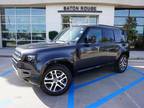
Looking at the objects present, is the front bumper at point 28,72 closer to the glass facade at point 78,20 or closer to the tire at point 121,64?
the tire at point 121,64

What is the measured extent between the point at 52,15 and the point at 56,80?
1284 cm

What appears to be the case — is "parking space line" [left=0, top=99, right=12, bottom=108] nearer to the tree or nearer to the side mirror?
the side mirror

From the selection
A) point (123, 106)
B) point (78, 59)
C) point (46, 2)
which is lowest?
point (123, 106)

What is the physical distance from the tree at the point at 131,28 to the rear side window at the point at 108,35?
11.9m

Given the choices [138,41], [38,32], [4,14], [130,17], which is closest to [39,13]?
[38,32]

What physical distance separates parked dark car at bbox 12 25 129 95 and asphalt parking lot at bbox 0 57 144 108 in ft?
1.39

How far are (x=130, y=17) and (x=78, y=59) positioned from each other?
581 inches

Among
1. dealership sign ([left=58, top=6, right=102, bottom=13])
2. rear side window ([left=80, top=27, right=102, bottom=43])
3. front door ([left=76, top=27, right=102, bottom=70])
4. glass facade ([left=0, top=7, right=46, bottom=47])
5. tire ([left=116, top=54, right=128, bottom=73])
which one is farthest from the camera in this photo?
glass facade ([left=0, top=7, right=46, bottom=47])

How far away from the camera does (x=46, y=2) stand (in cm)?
1652

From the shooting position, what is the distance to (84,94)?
522 centimetres

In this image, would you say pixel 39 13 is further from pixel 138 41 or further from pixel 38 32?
pixel 138 41

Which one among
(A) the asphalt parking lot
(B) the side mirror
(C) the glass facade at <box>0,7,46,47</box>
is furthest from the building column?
(B) the side mirror

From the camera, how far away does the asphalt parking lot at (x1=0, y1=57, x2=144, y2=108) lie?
4512 millimetres

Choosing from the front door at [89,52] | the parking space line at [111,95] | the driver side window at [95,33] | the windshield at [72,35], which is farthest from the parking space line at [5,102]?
the driver side window at [95,33]
